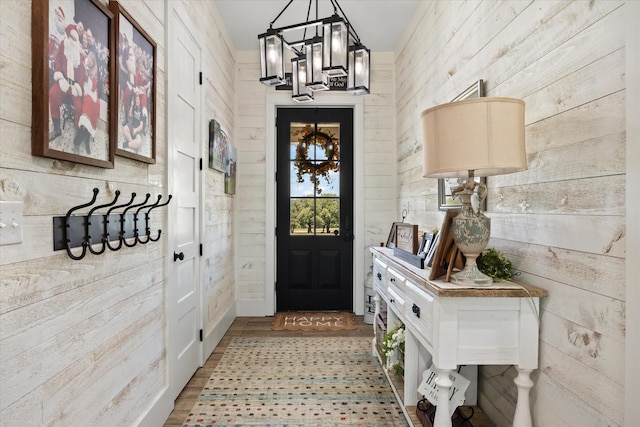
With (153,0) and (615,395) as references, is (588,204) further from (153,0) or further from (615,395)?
(153,0)

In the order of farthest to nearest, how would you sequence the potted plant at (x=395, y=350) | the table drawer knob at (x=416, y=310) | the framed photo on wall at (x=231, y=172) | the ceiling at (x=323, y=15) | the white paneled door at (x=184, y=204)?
1. the framed photo on wall at (x=231, y=172)
2. the ceiling at (x=323, y=15)
3. the potted plant at (x=395, y=350)
4. the white paneled door at (x=184, y=204)
5. the table drawer knob at (x=416, y=310)

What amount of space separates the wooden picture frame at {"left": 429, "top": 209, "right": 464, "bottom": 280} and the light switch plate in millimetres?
1411

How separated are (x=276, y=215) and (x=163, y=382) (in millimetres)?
2320

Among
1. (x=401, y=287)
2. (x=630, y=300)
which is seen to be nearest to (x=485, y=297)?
(x=630, y=300)

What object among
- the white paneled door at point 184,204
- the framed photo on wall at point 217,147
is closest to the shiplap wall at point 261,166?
the framed photo on wall at point 217,147

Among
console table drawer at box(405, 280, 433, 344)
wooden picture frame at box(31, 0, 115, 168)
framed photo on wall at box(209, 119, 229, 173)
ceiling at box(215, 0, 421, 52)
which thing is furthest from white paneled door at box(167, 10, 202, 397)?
console table drawer at box(405, 280, 433, 344)

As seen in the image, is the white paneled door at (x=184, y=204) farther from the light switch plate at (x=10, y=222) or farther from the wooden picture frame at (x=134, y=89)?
the light switch plate at (x=10, y=222)

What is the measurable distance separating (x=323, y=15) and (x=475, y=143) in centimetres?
255

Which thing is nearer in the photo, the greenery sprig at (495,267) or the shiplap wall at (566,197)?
the shiplap wall at (566,197)

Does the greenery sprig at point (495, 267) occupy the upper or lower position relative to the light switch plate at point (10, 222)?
lower

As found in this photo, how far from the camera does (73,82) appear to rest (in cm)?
123

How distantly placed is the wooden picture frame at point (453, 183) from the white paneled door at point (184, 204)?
1.66m

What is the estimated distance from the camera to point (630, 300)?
3.55ft

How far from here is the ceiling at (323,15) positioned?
3166mm
